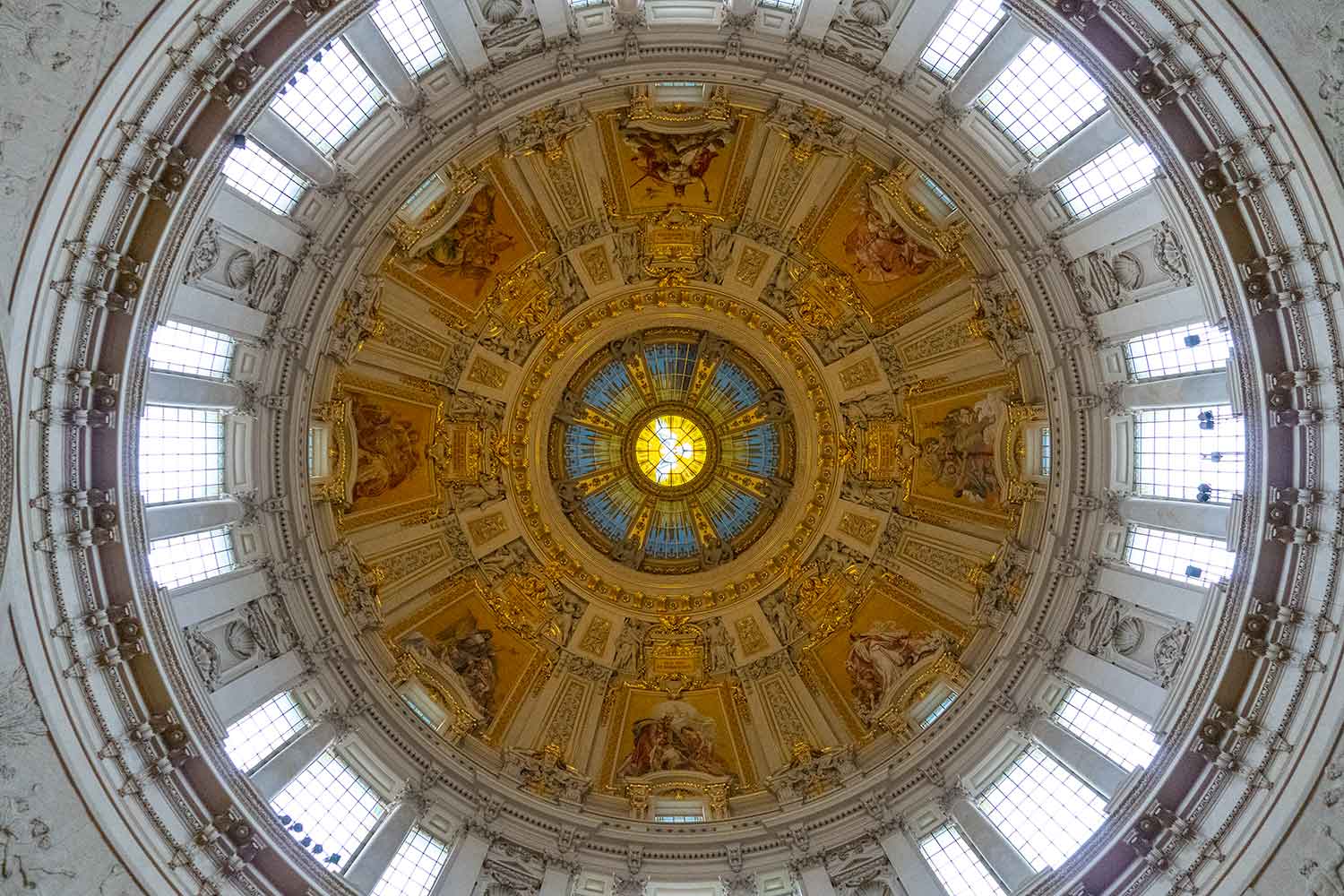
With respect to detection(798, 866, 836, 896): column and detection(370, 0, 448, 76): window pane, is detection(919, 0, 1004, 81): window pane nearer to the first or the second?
detection(370, 0, 448, 76): window pane

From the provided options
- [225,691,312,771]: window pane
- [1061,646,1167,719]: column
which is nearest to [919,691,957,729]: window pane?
[1061,646,1167,719]: column

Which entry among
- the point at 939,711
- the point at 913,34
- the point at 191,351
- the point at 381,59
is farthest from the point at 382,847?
the point at 913,34

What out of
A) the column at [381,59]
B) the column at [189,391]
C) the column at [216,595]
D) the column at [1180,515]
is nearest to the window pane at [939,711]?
the column at [1180,515]

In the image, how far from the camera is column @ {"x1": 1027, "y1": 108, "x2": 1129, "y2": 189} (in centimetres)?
2270

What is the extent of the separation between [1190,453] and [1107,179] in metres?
7.53

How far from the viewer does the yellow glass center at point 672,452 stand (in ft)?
120

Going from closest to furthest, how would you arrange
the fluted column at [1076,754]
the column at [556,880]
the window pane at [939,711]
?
the fluted column at [1076,754], the column at [556,880], the window pane at [939,711]

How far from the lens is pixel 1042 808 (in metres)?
24.8

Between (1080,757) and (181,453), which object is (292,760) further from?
(1080,757)

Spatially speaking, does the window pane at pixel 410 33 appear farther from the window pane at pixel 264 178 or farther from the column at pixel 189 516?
the column at pixel 189 516

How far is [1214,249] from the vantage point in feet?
65.5

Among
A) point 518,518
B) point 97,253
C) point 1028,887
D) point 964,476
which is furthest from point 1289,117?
point 518,518

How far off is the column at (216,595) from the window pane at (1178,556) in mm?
24547

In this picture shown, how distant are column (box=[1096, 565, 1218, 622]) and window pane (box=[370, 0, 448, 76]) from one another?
2356 centimetres
